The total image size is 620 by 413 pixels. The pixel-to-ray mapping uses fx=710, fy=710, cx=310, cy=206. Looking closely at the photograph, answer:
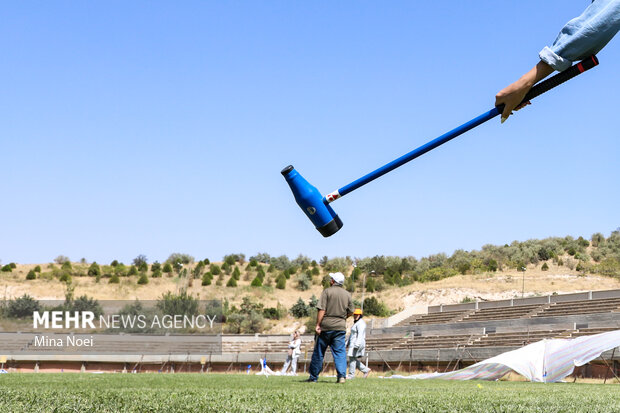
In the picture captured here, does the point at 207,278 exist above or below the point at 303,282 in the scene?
above

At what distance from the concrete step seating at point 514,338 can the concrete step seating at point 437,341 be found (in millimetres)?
858

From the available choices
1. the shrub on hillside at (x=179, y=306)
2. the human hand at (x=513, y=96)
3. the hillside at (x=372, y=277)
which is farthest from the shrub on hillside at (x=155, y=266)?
the human hand at (x=513, y=96)

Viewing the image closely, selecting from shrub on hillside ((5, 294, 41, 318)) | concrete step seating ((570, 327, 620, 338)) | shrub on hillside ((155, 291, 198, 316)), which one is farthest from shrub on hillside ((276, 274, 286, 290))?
concrete step seating ((570, 327, 620, 338))

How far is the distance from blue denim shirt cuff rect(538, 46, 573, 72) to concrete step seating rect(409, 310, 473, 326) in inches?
1660

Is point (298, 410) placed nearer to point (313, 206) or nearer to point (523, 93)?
point (313, 206)

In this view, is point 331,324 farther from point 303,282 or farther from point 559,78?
point 303,282

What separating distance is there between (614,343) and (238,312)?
48.8 m

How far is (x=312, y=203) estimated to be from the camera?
317 centimetres

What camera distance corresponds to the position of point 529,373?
13.0 meters

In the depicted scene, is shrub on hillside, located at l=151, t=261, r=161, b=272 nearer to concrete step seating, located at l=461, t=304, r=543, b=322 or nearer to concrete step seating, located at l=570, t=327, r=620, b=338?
concrete step seating, located at l=461, t=304, r=543, b=322

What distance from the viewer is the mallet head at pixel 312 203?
3.16 m

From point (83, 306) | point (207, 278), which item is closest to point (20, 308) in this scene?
point (83, 306)

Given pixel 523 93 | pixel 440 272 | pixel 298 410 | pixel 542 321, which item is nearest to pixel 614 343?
pixel 298 410

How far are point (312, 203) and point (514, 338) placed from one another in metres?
30.9
